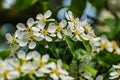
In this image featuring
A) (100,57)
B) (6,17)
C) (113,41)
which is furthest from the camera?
(6,17)

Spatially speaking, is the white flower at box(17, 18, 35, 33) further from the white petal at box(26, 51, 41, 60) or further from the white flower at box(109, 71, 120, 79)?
the white flower at box(109, 71, 120, 79)

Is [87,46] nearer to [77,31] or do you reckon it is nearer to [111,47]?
[77,31]

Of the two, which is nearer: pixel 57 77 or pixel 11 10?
pixel 57 77

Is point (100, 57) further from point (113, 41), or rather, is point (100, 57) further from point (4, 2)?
point (4, 2)

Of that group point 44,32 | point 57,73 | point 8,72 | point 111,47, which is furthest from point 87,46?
point 111,47

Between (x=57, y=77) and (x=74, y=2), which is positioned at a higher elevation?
(x=74, y=2)

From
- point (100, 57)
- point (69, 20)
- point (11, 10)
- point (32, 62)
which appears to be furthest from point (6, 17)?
point (32, 62)

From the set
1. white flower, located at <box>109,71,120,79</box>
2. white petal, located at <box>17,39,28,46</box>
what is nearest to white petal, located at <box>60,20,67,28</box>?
white petal, located at <box>17,39,28,46</box>
